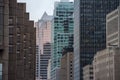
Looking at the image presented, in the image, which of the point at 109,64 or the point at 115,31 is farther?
the point at 115,31

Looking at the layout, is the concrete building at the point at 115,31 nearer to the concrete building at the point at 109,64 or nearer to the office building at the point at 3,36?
the concrete building at the point at 109,64

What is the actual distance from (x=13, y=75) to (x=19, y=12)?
12.7 meters

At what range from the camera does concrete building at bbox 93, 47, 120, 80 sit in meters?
168

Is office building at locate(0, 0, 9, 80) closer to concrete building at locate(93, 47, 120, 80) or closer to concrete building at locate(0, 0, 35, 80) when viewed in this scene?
concrete building at locate(0, 0, 35, 80)

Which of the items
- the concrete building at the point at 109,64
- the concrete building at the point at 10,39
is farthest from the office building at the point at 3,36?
the concrete building at the point at 109,64

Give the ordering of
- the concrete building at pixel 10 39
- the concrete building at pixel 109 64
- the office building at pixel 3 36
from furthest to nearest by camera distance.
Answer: the concrete building at pixel 109 64 → the concrete building at pixel 10 39 → the office building at pixel 3 36

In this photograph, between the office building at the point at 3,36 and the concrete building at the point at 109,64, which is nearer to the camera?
the office building at the point at 3,36

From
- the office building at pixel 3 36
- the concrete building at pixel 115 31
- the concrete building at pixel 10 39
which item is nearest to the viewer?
the office building at pixel 3 36

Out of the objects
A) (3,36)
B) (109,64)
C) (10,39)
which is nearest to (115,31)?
(109,64)

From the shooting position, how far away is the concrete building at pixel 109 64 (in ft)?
551

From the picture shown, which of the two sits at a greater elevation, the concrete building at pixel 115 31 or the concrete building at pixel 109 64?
the concrete building at pixel 115 31

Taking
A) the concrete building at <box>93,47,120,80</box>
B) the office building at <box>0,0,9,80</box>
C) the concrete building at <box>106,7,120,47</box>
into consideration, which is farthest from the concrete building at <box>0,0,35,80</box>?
the concrete building at <box>106,7,120,47</box>

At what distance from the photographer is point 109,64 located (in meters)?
173

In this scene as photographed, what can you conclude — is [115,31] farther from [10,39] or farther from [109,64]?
[10,39]
